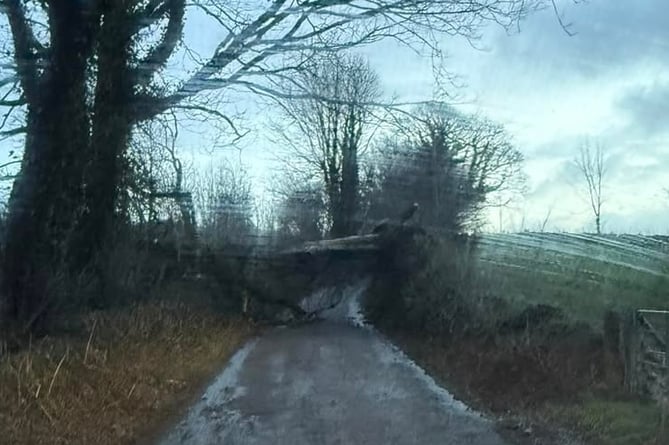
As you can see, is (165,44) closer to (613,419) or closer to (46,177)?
(46,177)

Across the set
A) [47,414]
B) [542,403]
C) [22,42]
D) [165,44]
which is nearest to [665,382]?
[542,403]

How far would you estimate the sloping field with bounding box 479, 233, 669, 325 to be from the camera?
562 inches

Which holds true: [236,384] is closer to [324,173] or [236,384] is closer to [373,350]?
[373,350]

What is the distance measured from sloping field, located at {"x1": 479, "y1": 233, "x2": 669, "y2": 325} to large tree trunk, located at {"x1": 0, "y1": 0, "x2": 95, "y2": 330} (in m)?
8.51

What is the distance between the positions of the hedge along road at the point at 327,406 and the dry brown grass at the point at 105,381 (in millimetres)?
502

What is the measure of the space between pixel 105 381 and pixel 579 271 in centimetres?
962

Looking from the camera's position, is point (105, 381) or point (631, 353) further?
point (105, 381)

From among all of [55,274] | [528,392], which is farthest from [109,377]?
[528,392]

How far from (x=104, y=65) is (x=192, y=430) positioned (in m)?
10.1

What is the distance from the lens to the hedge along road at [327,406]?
9.77m

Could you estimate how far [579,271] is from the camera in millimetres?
17734

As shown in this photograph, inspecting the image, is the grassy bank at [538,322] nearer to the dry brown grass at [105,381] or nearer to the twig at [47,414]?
the dry brown grass at [105,381]

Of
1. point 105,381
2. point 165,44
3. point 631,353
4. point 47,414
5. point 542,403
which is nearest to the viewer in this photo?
point 47,414

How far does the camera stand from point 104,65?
60.6 ft
